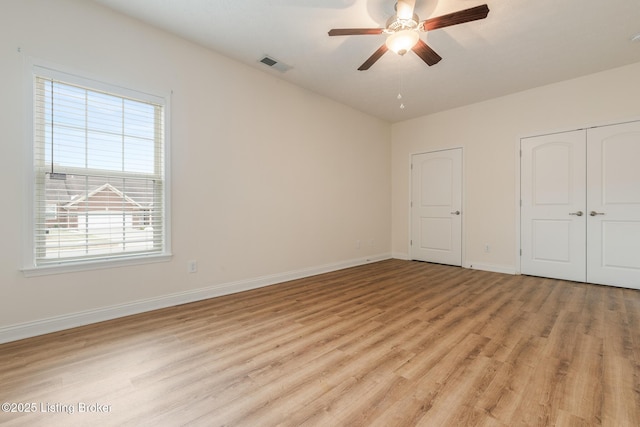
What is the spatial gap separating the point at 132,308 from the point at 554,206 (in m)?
5.57

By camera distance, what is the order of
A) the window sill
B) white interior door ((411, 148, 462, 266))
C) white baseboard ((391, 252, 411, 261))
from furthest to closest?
1. white baseboard ((391, 252, 411, 261))
2. white interior door ((411, 148, 462, 266))
3. the window sill

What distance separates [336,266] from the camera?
4719 mm

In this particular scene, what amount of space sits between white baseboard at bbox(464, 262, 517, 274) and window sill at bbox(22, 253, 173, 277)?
4689mm

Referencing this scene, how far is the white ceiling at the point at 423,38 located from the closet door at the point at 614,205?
0.96m

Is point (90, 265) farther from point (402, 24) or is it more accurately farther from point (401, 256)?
point (401, 256)

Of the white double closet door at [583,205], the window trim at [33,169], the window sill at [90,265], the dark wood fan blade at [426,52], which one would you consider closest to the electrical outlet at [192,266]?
the window sill at [90,265]

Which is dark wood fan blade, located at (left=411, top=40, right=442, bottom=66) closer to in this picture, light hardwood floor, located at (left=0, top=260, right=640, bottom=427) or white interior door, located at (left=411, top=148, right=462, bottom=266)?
light hardwood floor, located at (left=0, top=260, right=640, bottom=427)

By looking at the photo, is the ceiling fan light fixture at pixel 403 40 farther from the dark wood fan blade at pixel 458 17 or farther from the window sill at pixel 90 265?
the window sill at pixel 90 265

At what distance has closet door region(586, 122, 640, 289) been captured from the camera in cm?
356

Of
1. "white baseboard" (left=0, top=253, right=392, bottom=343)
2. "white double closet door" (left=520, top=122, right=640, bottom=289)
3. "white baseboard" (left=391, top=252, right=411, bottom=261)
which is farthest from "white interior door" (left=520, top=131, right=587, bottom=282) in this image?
"white baseboard" (left=0, top=253, right=392, bottom=343)

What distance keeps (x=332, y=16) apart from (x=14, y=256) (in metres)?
3.38

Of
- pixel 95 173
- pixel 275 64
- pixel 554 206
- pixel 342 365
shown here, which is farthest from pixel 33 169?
pixel 554 206

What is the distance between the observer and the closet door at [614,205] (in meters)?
3.56

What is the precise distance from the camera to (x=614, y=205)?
12.1 ft
